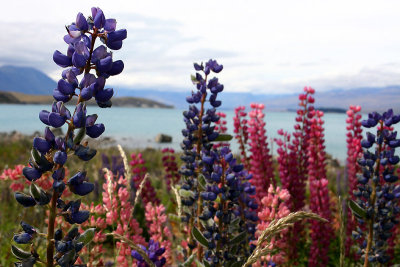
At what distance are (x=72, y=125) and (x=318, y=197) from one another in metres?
3.57

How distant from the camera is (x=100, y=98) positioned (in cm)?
144

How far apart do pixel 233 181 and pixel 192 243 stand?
838 millimetres

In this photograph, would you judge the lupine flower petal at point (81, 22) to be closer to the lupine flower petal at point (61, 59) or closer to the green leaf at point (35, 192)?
the lupine flower petal at point (61, 59)

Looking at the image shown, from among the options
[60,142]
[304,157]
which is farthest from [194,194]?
[304,157]

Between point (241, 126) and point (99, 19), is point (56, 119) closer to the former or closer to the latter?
point (99, 19)

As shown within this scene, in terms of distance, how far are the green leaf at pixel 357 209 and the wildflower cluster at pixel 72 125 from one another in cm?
195

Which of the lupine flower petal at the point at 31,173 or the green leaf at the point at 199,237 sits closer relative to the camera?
the lupine flower petal at the point at 31,173

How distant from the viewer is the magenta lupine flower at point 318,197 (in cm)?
420

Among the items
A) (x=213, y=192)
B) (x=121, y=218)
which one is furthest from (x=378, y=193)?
(x=121, y=218)

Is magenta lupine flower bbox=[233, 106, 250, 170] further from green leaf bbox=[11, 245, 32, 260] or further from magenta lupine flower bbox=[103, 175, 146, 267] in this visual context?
green leaf bbox=[11, 245, 32, 260]

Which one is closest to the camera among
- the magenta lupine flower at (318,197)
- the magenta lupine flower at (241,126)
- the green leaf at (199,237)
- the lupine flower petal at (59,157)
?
the lupine flower petal at (59,157)

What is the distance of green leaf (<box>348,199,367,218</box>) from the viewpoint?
273cm

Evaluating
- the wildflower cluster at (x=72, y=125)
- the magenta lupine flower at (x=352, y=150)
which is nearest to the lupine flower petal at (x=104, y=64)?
the wildflower cluster at (x=72, y=125)

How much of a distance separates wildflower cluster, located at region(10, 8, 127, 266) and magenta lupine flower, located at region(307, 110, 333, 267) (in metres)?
3.25
